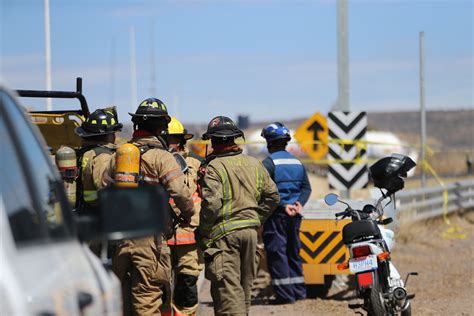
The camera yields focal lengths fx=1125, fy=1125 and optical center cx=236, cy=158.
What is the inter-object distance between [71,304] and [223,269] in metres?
5.01

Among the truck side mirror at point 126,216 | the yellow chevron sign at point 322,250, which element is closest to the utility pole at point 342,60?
the yellow chevron sign at point 322,250

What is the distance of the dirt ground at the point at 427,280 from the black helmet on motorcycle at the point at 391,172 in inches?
90.3

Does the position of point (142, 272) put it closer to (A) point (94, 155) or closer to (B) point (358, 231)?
(A) point (94, 155)

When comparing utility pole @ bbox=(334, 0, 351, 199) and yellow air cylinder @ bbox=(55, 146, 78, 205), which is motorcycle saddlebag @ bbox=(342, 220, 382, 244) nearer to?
yellow air cylinder @ bbox=(55, 146, 78, 205)

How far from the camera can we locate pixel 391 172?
31.1ft

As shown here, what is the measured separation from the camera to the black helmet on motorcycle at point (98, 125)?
30.5 feet

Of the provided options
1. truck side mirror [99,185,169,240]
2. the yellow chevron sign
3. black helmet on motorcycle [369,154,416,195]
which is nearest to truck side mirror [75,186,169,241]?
truck side mirror [99,185,169,240]

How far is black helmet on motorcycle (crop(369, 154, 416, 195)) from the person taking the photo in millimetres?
9492

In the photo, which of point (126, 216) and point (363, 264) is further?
point (363, 264)

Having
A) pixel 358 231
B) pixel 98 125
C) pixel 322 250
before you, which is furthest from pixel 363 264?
pixel 322 250

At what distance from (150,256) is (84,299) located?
4.11m

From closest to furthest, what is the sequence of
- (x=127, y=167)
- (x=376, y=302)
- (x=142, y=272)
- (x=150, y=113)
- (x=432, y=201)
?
(x=127, y=167), (x=142, y=272), (x=150, y=113), (x=376, y=302), (x=432, y=201)

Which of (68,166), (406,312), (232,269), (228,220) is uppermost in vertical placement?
(68,166)

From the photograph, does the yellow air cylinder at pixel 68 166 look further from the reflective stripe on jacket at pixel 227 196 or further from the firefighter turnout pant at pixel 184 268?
the reflective stripe on jacket at pixel 227 196
